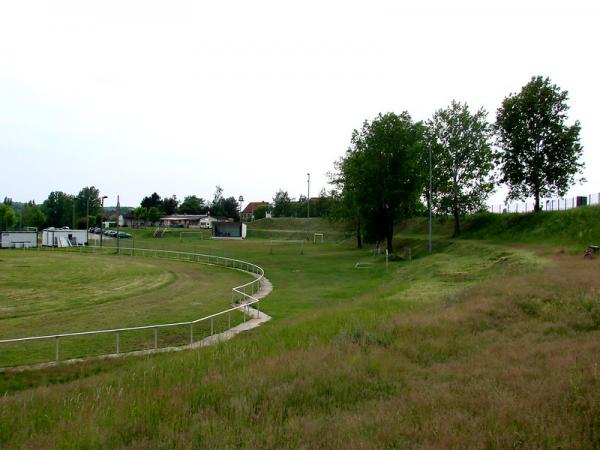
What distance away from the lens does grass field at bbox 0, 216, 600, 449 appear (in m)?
5.91

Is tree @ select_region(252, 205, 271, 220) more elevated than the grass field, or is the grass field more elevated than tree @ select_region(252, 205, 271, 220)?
tree @ select_region(252, 205, 271, 220)

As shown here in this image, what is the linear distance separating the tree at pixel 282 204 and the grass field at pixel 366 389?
428ft

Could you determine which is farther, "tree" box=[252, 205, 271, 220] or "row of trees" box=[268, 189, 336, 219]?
"tree" box=[252, 205, 271, 220]

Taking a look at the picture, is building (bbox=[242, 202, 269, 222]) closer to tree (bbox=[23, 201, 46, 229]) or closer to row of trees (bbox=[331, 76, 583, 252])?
tree (bbox=[23, 201, 46, 229])

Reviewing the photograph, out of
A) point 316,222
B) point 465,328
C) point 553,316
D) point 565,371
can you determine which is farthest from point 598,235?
point 316,222

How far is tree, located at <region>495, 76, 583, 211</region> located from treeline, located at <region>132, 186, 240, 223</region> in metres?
118

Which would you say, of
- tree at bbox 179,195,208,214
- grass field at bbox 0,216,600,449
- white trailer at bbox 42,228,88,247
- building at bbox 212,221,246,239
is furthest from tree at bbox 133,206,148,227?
grass field at bbox 0,216,600,449

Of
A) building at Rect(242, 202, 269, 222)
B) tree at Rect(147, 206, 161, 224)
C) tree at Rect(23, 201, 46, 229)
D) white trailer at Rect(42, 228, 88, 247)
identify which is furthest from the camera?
building at Rect(242, 202, 269, 222)

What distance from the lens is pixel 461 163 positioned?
176 ft

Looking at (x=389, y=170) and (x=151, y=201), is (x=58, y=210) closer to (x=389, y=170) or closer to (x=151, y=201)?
(x=151, y=201)

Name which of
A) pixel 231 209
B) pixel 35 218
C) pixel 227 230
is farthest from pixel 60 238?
pixel 231 209

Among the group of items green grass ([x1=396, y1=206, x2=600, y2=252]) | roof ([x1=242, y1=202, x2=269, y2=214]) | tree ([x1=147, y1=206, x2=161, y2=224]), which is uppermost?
roof ([x1=242, y1=202, x2=269, y2=214])

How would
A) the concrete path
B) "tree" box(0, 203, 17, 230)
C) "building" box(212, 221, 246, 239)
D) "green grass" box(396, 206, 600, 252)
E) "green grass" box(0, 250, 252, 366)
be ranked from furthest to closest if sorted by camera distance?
"tree" box(0, 203, 17, 230) → "building" box(212, 221, 246, 239) → "green grass" box(396, 206, 600, 252) → "green grass" box(0, 250, 252, 366) → the concrete path

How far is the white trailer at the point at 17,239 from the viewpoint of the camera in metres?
69.6
